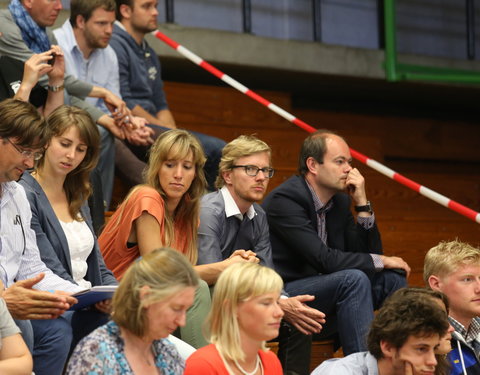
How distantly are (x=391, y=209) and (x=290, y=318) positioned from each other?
101 inches

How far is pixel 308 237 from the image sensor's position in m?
3.41

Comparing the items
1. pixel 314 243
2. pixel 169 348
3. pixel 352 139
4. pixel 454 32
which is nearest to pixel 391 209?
pixel 352 139

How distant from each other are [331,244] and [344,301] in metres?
0.44

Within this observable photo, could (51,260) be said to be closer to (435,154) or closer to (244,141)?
(244,141)

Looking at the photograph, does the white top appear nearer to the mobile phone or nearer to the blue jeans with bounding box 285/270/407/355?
the blue jeans with bounding box 285/270/407/355

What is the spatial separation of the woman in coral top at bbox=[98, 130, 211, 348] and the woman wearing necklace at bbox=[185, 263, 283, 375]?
2.47 ft

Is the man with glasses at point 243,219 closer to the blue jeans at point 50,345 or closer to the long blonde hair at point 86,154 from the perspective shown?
the long blonde hair at point 86,154

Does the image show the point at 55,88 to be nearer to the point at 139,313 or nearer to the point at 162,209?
the point at 162,209

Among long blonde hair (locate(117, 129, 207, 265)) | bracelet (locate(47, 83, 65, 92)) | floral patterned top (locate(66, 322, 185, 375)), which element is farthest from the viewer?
bracelet (locate(47, 83, 65, 92))

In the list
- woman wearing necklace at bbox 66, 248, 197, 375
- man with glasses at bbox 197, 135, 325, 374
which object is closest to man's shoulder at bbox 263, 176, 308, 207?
man with glasses at bbox 197, 135, 325, 374

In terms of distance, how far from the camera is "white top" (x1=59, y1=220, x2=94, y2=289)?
9.20 ft

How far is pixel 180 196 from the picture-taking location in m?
3.13

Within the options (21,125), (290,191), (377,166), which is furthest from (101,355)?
(377,166)

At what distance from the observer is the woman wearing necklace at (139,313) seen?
6.52 feet
